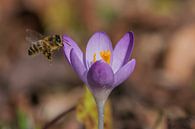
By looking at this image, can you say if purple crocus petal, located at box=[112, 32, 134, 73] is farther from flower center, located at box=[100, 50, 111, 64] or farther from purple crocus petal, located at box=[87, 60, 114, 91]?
purple crocus petal, located at box=[87, 60, 114, 91]

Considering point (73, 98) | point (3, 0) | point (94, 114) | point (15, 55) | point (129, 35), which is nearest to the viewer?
point (129, 35)

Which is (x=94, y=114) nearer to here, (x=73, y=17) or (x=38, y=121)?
(x=38, y=121)

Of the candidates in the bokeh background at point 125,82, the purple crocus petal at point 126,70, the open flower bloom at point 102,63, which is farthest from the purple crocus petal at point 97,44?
the bokeh background at point 125,82

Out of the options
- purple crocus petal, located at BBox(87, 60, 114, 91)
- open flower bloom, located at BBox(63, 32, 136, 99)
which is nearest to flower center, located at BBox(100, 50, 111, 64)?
open flower bloom, located at BBox(63, 32, 136, 99)

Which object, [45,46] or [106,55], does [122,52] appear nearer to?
[106,55]

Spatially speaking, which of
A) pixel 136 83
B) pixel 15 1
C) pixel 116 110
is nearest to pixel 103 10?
pixel 15 1

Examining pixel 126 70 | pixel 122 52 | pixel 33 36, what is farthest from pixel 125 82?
pixel 126 70

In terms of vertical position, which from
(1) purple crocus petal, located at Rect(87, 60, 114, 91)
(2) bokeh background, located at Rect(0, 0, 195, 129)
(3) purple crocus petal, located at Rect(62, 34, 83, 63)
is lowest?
(2) bokeh background, located at Rect(0, 0, 195, 129)

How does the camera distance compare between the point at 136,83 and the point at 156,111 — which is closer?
the point at 156,111
